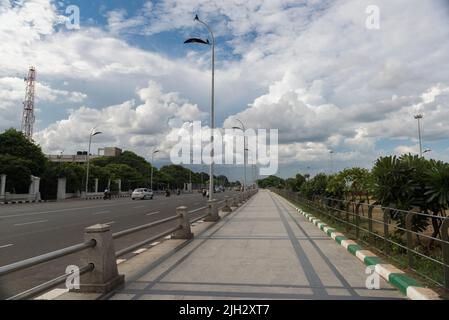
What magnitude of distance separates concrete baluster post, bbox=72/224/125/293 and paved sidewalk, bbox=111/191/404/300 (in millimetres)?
267

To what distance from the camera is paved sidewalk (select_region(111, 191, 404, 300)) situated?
5910 millimetres

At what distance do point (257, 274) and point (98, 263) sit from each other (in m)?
2.84

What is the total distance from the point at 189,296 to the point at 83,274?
1.55 m

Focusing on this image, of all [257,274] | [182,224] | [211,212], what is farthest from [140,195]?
[257,274]

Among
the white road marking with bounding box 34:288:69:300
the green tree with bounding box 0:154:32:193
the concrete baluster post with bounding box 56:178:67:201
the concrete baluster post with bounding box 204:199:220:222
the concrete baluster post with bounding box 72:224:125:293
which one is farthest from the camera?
the concrete baluster post with bounding box 56:178:67:201

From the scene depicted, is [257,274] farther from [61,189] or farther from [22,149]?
[61,189]

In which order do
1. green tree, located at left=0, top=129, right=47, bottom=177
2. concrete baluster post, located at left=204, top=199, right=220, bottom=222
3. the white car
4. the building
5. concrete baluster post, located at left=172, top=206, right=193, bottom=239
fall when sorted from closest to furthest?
1. concrete baluster post, located at left=172, top=206, right=193, bottom=239
2. concrete baluster post, located at left=204, top=199, right=220, bottom=222
3. green tree, located at left=0, top=129, right=47, bottom=177
4. the white car
5. the building

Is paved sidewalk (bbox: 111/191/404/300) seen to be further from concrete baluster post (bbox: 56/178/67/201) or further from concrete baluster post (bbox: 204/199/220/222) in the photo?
concrete baluster post (bbox: 56/178/67/201)

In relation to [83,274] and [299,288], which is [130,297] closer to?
[83,274]

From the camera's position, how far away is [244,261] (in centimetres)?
846

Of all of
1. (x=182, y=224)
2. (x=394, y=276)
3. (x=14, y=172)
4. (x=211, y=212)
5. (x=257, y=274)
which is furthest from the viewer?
(x=14, y=172)

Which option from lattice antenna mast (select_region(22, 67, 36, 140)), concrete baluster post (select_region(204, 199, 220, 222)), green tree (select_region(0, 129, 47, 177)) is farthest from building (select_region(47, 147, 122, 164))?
concrete baluster post (select_region(204, 199, 220, 222))

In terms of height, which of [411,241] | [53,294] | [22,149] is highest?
[22,149]

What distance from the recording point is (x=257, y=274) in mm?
7203
